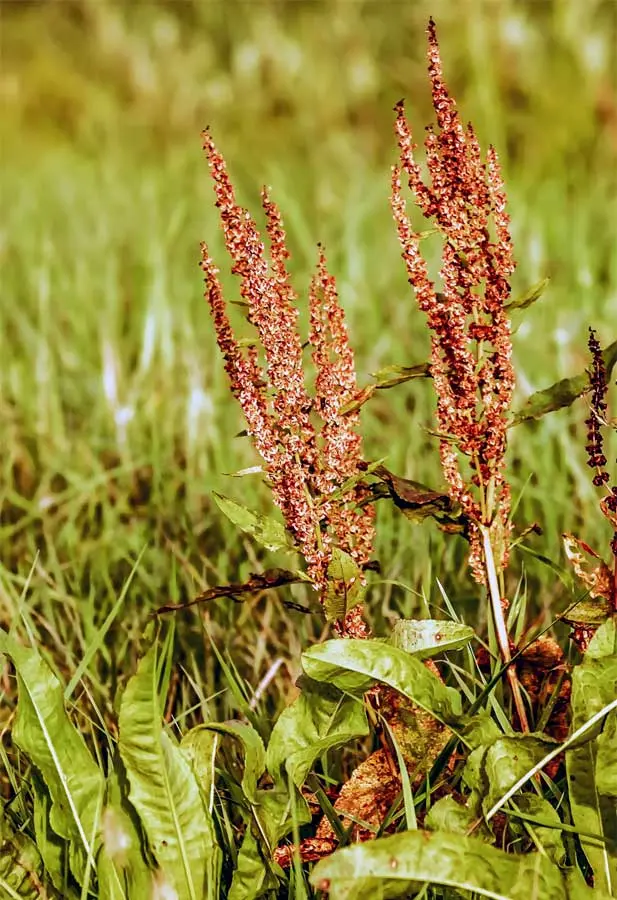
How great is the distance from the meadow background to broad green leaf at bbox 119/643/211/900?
27 centimetres

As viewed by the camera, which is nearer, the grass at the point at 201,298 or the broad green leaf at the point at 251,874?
the broad green leaf at the point at 251,874

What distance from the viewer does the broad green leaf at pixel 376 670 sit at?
4.61 ft

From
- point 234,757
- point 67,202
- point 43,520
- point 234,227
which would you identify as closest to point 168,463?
point 43,520

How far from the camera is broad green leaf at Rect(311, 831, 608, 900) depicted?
4.16ft

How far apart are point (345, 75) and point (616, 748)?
6.75 m

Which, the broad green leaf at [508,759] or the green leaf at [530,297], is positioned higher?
the green leaf at [530,297]

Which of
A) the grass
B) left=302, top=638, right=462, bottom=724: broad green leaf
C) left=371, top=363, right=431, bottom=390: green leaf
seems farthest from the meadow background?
left=302, top=638, right=462, bottom=724: broad green leaf

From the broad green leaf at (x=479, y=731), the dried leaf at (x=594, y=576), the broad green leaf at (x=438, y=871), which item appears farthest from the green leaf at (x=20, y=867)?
the dried leaf at (x=594, y=576)

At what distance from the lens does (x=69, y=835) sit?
1.48 m

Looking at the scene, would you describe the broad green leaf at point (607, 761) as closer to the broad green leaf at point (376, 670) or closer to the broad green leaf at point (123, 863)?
the broad green leaf at point (376, 670)

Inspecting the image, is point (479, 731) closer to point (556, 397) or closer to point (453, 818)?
point (453, 818)

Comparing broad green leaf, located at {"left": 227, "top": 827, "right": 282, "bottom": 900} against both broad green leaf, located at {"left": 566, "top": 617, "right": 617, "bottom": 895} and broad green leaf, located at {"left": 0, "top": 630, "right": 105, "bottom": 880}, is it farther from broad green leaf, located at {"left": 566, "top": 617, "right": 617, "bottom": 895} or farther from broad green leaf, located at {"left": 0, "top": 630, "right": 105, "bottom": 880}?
broad green leaf, located at {"left": 566, "top": 617, "right": 617, "bottom": 895}

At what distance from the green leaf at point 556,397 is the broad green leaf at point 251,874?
22.8 inches

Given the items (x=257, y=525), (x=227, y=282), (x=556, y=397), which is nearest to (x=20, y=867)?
(x=257, y=525)
